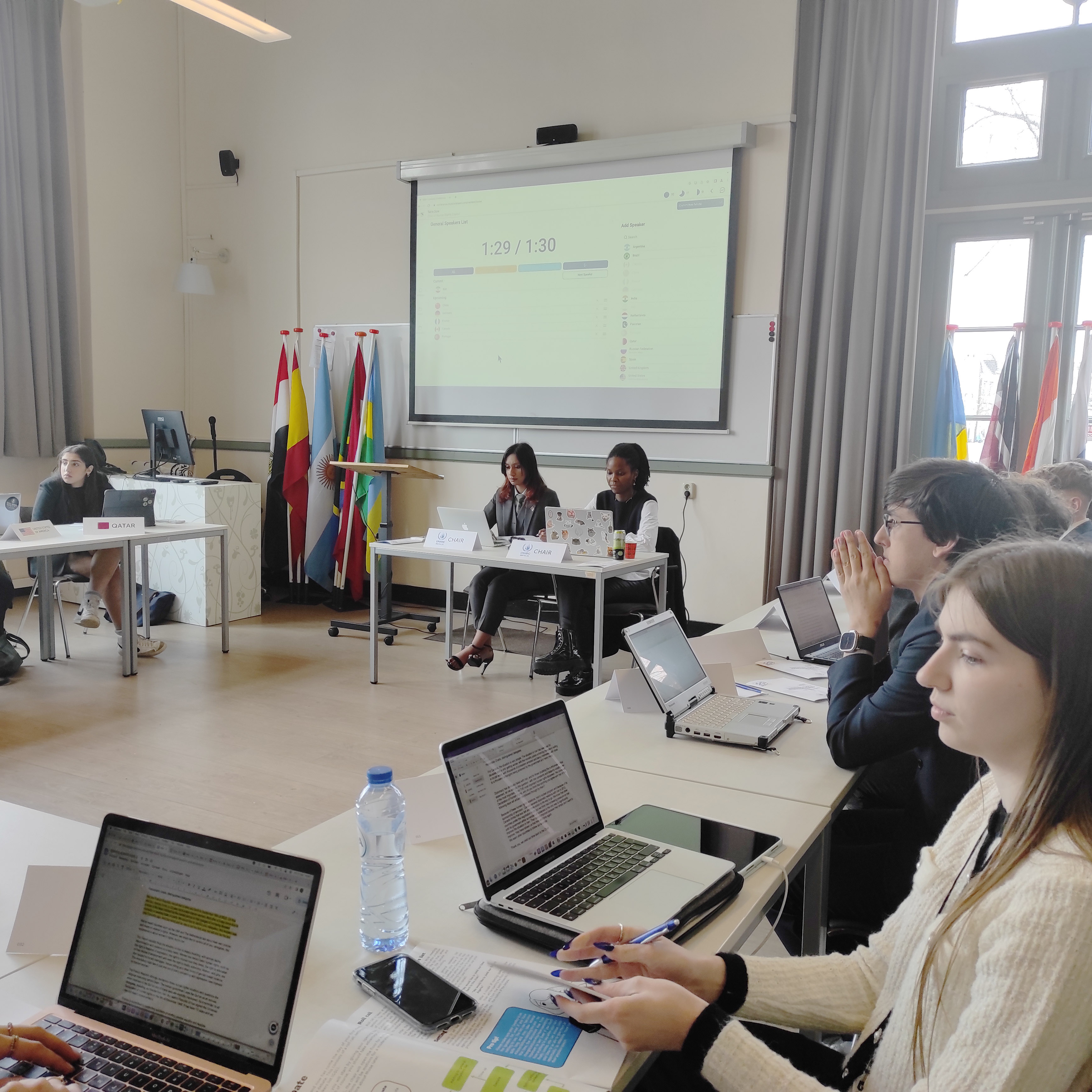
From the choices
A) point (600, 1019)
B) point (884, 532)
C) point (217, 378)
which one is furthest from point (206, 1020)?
point (217, 378)

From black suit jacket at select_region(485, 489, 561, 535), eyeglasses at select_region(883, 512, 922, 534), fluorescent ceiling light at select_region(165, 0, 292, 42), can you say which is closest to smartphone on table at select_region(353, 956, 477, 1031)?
eyeglasses at select_region(883, 512, 922, 534)

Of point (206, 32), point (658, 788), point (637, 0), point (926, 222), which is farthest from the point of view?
point (206, 32)

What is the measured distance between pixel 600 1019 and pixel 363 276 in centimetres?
584

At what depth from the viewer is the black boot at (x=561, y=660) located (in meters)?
4.68

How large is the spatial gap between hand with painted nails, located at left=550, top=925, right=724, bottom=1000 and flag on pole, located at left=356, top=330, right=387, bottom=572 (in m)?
5.05

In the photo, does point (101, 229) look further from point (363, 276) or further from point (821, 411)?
point (821, 411)

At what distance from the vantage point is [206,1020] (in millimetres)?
883

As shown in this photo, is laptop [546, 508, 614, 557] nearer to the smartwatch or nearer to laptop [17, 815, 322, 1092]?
the smartwatch

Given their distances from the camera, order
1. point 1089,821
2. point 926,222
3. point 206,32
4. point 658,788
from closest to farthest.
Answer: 1. point 1089,821
2. point 658,788
3. point 926,222
4. point 206,32

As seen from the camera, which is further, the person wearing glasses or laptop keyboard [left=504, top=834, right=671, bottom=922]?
the person wearing glasses

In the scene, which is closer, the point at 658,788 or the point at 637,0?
the point at 658,788

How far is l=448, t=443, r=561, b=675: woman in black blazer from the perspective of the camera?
4.61 metres

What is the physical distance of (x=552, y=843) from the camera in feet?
4.22

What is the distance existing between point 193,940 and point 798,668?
73.5 inches
